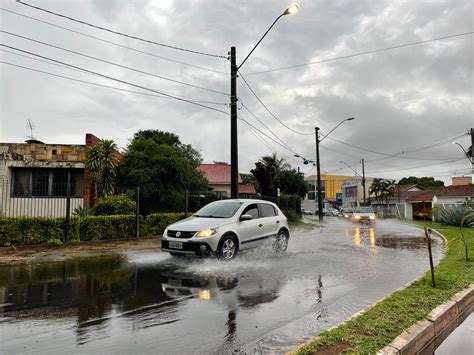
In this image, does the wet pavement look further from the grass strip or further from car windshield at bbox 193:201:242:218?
car windshield at bbox 193:201:242:218

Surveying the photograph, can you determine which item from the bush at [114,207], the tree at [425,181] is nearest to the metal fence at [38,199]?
the bush at [114,207]

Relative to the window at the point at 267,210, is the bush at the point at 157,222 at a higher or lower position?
lower

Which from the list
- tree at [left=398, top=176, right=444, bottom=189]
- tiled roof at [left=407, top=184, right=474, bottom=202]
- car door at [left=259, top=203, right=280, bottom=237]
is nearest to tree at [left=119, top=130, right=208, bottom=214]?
car door at [left=259, top=203, right=280, bottom=237]

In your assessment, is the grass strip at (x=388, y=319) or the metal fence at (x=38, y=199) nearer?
the grass strip at (x=388, y=319)

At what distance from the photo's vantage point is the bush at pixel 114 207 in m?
15.3

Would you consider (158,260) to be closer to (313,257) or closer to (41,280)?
(41,280)

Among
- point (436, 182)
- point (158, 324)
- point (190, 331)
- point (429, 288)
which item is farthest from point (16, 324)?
point (436, 182)

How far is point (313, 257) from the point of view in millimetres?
10641

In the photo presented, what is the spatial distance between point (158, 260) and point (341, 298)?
5224mm

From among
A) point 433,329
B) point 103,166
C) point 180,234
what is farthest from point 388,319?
point 103,166

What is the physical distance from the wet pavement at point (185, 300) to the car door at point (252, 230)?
43 centimetres

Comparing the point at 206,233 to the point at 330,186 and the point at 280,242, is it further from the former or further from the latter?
the point at 330,186

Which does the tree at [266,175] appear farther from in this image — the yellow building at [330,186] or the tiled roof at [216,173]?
the yellow building at [330,186]

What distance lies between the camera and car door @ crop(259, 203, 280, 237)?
425 inches
